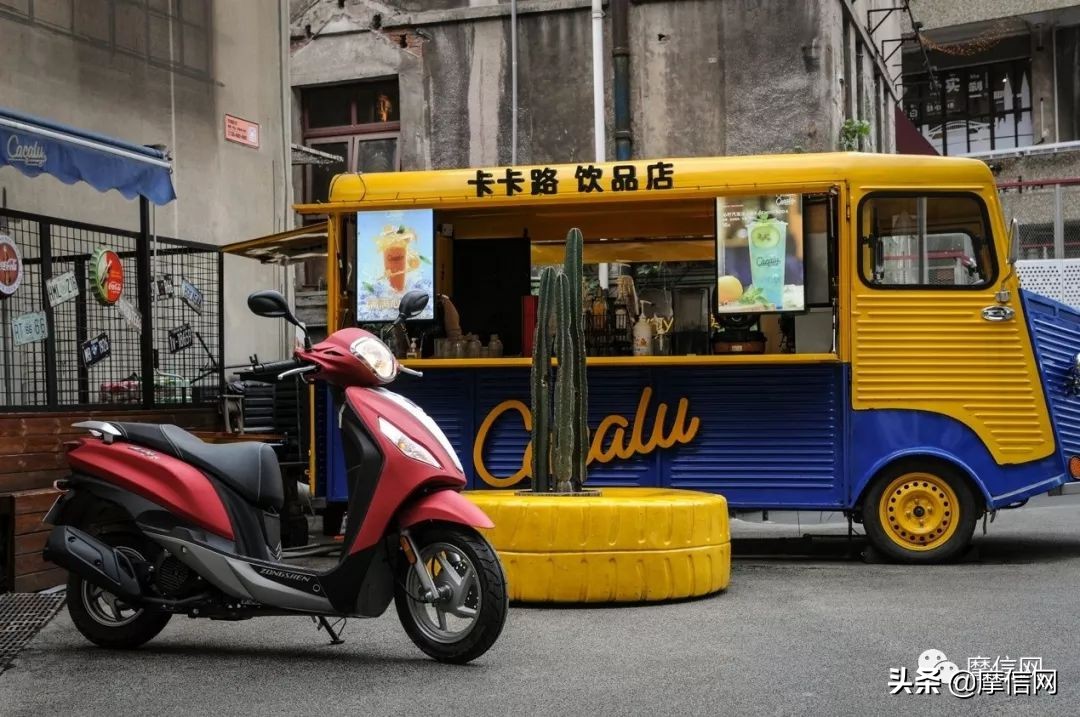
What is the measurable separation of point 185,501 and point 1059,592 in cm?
496

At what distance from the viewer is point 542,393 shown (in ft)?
30.2

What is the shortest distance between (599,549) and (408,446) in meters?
2.16

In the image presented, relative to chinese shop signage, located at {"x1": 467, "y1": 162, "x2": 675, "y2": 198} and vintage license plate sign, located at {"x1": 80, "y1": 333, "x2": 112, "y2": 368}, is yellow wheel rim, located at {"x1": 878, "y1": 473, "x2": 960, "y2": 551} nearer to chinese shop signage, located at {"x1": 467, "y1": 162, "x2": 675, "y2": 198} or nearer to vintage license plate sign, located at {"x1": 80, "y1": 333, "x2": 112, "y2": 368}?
chinese shop signage, located at {"x1": 467, "y1": 162, "x2": 675, "y2": 198}

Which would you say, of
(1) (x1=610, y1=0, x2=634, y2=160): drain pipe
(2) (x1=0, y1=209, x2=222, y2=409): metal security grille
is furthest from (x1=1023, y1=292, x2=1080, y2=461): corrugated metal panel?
(1) (x1=610, y1=0, x2=634, y2=160): drain pipe

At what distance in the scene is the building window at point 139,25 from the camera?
12398 millimetres

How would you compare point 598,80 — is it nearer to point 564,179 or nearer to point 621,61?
point 621,61

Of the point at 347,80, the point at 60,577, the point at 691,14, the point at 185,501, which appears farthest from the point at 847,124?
the point at 185,501

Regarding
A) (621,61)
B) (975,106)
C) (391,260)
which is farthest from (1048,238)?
(975,106)

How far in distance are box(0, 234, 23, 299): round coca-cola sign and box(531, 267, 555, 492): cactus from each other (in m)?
3.48

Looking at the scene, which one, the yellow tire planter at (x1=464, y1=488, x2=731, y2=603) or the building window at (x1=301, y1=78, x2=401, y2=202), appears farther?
the building window at (x1=301, y1=78, x2=401, y2=202)

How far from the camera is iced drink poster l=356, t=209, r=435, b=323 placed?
1075cm

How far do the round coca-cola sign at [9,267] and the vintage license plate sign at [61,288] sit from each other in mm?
251

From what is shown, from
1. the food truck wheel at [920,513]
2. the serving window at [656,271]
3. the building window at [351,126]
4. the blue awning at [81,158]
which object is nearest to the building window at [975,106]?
the building window at [351,126]

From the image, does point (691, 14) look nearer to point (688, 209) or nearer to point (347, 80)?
point (347, 80)
